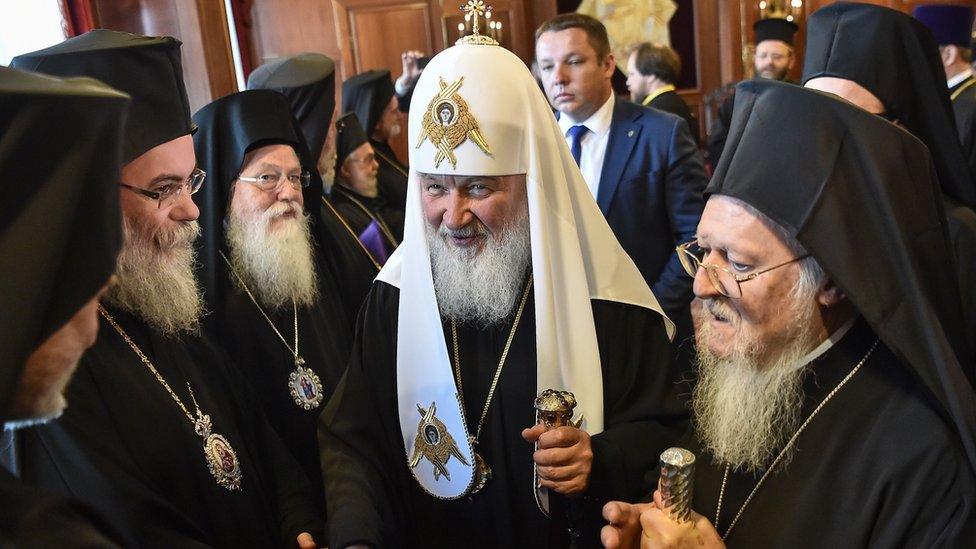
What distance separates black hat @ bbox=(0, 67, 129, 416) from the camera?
1.02 m

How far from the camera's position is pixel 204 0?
5320 mm

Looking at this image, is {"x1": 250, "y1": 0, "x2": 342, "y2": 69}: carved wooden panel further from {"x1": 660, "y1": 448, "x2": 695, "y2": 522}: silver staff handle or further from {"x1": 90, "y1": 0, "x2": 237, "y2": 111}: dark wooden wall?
{"x1": 660, "y1": 448, "x2": 695, "y2": 522}: silver staff handle

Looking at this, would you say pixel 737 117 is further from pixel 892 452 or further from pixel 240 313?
pixel 240 313

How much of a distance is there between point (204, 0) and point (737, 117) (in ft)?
14.8

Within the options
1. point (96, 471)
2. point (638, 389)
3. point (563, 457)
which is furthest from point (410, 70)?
point (96, 471)

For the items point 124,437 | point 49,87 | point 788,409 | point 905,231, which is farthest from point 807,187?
point 124,437

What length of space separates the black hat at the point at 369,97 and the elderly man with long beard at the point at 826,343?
4441mm

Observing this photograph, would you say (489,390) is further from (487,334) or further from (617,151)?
(617,151)

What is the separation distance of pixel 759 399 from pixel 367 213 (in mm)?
3136

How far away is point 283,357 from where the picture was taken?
3.17 meters

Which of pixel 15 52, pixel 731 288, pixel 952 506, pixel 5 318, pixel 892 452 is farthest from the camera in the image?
pixel 15 52

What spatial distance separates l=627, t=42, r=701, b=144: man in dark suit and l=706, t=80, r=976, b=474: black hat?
13.8 feet

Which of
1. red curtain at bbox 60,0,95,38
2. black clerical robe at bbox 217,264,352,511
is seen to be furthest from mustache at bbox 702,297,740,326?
red curtain at bbox 60,0,95,38

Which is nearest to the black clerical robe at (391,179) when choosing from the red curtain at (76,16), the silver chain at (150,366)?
the red curtain at (76,16)
